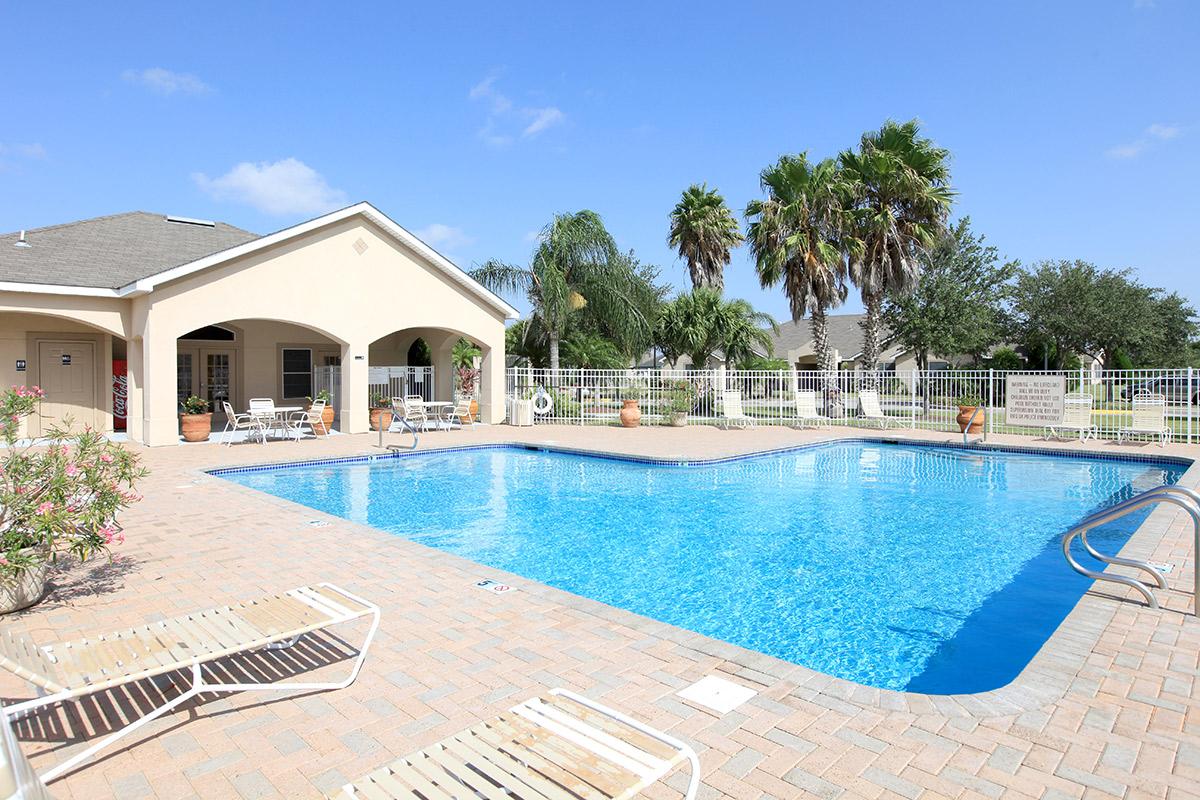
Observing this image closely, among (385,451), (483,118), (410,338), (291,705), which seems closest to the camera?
(291,705)

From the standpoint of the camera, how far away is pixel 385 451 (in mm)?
15945

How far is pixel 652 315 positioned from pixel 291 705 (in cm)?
2648

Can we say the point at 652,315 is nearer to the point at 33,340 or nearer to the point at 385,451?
the point at 385,451

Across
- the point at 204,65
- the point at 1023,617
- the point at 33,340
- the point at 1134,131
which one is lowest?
the point at 1023,617

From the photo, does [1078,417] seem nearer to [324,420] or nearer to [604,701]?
[604,701]

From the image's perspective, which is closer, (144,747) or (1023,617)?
(144,747)

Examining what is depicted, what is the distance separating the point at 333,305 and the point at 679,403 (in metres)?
10.7

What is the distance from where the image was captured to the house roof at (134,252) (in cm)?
1590

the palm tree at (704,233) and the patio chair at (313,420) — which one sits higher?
the palm tree at (704,233)

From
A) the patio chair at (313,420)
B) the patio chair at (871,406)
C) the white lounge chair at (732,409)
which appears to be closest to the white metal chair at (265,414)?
the patio chair at (313,420)

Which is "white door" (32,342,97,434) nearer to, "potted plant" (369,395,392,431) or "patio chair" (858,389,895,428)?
"potted plant" (369,395,392,431)

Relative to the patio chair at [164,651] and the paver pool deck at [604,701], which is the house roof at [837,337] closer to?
the paver pool deck at [604,701]

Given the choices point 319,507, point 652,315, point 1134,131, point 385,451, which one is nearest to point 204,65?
point 385,451

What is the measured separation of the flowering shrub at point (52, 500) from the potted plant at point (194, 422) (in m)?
12.4
